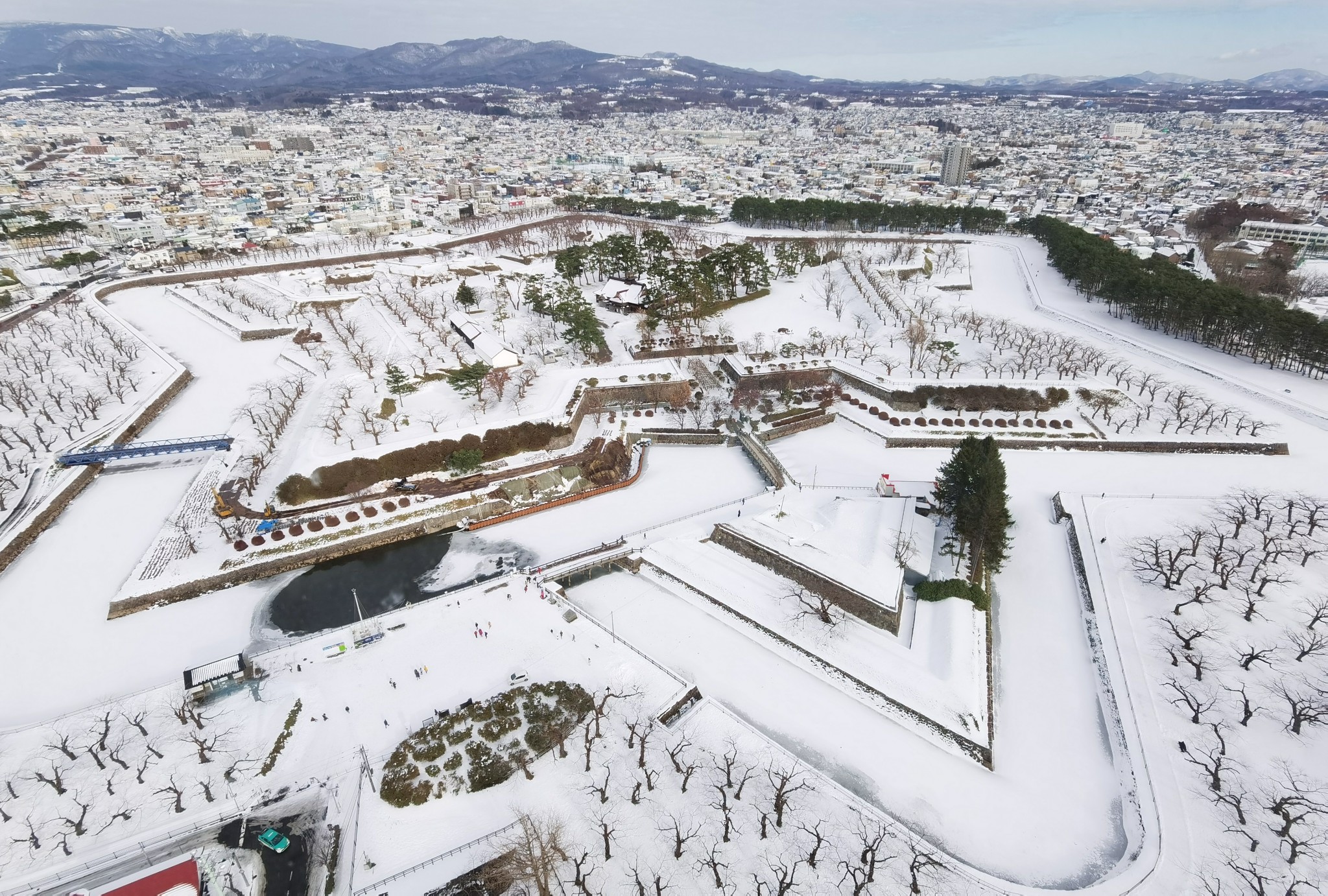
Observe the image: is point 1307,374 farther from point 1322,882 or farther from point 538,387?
point 538,387

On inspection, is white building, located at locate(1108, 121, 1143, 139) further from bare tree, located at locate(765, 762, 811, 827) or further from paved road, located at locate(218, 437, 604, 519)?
bare tree, located at locate(765, 762, 811, 827)

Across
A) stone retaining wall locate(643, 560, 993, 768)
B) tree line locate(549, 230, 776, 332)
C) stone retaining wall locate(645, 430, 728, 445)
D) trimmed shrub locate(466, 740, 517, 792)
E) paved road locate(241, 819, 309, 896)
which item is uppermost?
tree line locate(549, 230, 776, 332)

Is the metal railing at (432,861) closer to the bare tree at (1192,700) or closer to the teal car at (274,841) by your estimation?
the teal car at (274,841)

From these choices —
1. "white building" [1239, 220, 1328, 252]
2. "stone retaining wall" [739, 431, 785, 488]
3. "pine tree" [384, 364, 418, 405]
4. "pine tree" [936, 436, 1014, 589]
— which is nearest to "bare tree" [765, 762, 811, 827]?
"pine tree" [936, 436, 1014, 589]

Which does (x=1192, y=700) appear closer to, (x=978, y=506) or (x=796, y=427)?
(x=978, y=506)

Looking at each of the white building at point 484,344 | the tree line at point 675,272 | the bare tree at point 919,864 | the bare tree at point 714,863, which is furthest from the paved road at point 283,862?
the tree line at point 675,272

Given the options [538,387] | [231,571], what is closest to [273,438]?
[231,571]
